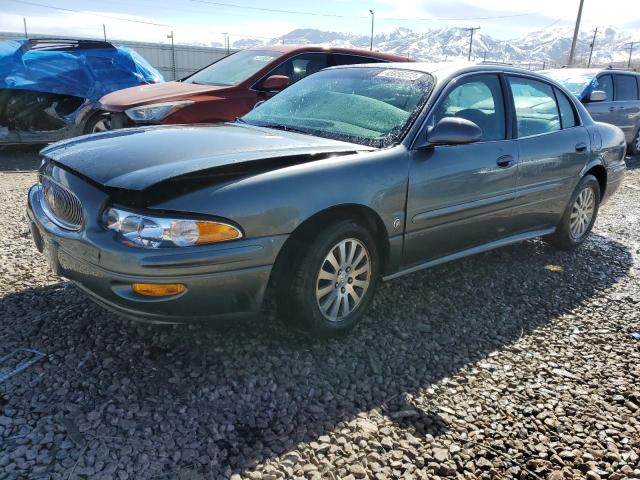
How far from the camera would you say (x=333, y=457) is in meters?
2.24

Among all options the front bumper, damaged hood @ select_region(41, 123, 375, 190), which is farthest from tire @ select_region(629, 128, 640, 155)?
the front bumper

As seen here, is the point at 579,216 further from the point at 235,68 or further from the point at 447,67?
the point at 235,68

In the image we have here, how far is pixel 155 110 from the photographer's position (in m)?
6.10

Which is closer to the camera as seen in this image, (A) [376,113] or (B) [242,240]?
(B) [242,240]

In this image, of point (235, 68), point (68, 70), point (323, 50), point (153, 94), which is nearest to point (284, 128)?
point (153, 94)

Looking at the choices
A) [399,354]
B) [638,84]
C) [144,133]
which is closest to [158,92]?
[144,133]

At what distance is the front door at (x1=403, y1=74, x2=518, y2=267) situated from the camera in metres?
3.33

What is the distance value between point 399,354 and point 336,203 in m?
0.94

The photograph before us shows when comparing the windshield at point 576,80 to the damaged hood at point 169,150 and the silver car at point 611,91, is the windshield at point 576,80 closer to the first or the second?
the silver car at point 611,91

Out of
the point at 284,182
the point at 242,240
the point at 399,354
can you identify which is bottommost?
the point at 399,354

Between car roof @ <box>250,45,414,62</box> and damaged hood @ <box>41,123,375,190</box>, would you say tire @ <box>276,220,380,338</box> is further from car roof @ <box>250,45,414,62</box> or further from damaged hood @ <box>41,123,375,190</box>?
car roof @ <box>250,45,414,62</box>

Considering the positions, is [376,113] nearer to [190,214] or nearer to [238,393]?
[190,214]

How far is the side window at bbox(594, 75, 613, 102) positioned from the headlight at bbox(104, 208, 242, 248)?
9.60 m

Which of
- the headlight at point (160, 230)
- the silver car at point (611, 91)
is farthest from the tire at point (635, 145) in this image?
the headlight at point (160, 230)
